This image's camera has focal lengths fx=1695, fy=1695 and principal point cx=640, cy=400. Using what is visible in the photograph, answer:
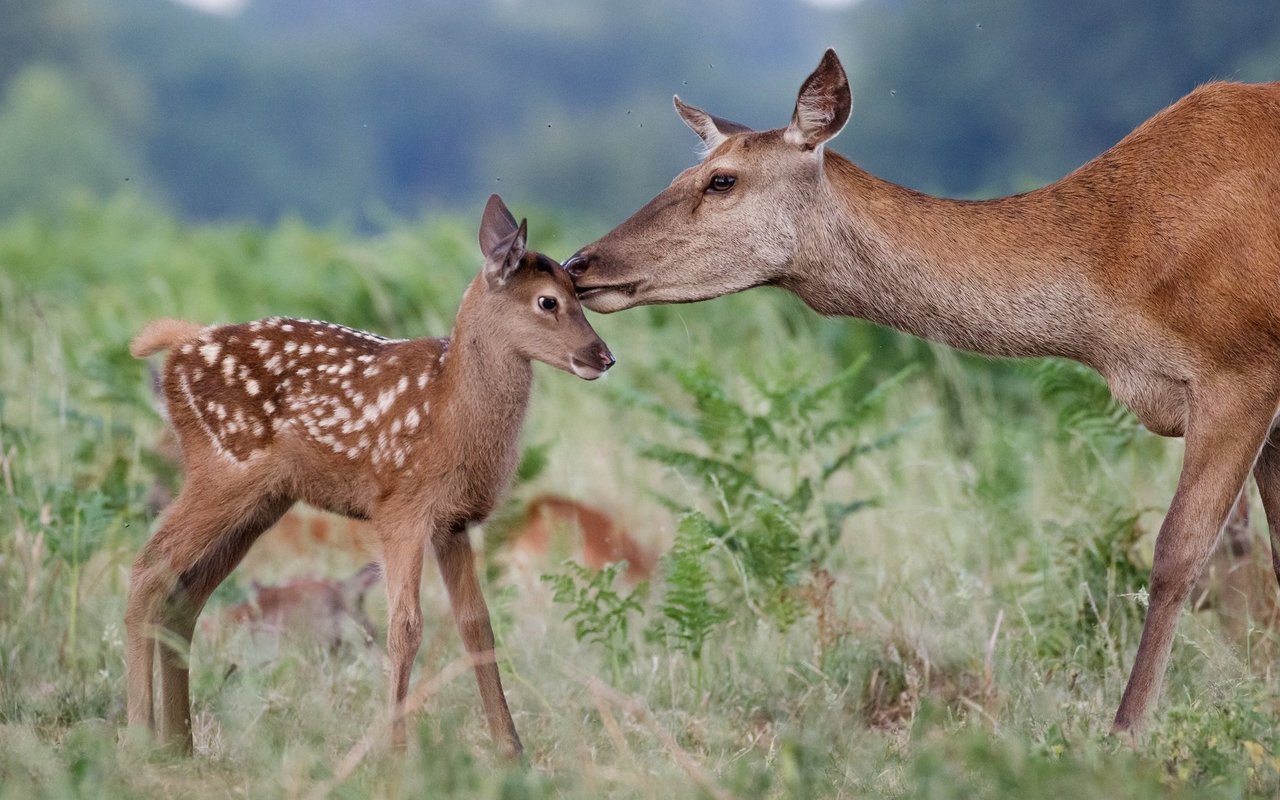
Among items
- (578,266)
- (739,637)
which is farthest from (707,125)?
(739,637)

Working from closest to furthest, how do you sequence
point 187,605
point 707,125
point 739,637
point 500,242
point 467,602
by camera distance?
point 500,242 → point 467,602 → point 187,605 → point 707,125 → point 739,637

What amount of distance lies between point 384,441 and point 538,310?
2.06ft

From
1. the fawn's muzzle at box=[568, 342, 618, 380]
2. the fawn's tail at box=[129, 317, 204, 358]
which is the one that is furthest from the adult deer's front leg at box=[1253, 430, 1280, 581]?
the fawn's tail at box=[129, 317, 204, 358]

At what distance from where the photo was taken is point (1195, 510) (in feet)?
16.8

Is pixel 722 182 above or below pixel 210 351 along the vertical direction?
above

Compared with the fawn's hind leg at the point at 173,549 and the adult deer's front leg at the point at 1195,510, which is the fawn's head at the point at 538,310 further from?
the adult deer's front leg at the point at 1195,510

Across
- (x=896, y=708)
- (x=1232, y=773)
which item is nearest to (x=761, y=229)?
(x=896, y=708)

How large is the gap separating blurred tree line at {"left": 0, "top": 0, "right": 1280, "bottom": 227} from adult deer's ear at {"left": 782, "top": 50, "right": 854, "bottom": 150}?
8.48 m

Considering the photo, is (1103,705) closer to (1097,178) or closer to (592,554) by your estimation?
(1097,178)

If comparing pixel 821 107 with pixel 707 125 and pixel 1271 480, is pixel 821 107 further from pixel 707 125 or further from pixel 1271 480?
pixel 1271 480

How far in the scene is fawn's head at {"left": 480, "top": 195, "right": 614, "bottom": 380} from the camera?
5129mm

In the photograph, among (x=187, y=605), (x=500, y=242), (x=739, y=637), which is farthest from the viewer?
(x=739, y=637)

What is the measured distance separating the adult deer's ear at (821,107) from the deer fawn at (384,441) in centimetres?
89

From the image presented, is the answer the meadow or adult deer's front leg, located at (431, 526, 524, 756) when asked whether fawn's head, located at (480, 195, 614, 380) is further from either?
adult deer's front leg, located at (431, 526, 524, 756)
